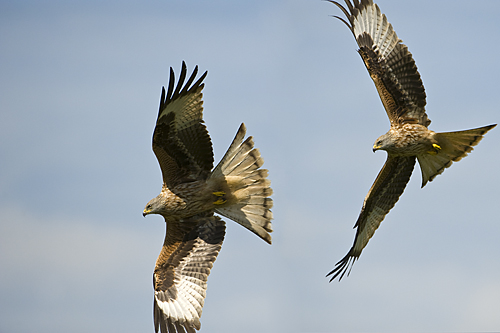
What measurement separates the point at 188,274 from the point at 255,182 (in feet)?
5.57

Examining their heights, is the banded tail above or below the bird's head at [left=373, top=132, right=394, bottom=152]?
below

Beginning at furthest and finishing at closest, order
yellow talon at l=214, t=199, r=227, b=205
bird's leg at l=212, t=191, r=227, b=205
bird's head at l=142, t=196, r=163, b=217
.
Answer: yellow talon at l=214, t=199, r=227, b=205
bird's leg at l=212, t=191, r=227, b=205
bird's head at l=142, t=196, r=163, b=217

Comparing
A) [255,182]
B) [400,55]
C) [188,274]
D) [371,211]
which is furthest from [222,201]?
[400,55]

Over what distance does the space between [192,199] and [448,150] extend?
372 centimetres

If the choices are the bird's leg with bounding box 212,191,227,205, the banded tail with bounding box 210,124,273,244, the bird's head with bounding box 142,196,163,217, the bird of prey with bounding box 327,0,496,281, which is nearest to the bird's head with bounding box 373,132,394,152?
the bird of prey with bounding box 327,0,496,281

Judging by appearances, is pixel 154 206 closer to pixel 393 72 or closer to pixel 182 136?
pixel 182 136

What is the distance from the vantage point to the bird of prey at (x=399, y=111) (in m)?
9.07

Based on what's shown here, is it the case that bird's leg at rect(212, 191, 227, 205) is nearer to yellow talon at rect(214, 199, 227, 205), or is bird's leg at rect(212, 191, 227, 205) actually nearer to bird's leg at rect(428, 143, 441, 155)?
yellow talon at rect(214, 199, 227, 205)

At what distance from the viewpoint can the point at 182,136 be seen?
8781 mm

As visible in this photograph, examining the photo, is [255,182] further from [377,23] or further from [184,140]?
[377,23]

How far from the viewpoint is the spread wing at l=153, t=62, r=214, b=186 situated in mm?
8562

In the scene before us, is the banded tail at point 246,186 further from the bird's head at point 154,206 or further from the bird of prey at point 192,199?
the bird's head at point 154,206

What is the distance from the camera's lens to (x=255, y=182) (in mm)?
9227

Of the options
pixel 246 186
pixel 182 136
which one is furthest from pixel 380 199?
pixel 182 136
